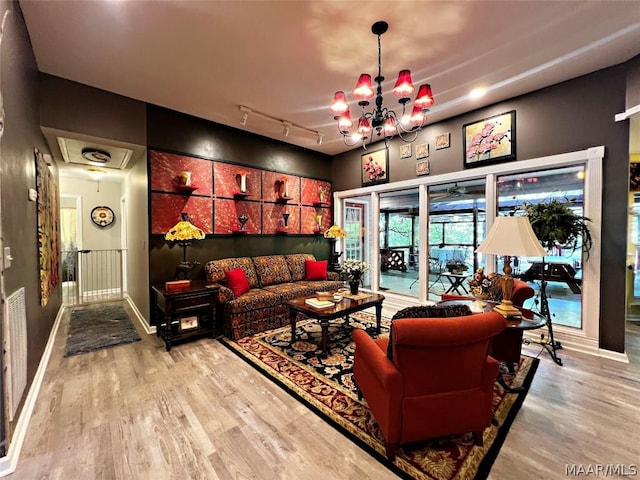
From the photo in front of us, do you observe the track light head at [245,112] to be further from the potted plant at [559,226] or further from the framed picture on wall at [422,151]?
the potted plant at [559,226]

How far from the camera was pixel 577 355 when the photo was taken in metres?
3.00

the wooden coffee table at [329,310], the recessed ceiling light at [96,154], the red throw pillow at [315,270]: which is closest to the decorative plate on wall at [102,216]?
the recessed ceiling light at [96,154]

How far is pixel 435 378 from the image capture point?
156 cm

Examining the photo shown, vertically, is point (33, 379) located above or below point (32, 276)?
below

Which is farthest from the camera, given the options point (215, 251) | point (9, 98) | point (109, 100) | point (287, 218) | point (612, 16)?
point (287, 218)

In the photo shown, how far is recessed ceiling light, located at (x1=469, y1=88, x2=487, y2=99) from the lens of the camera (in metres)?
3.33

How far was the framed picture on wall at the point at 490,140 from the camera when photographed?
355 centimetres

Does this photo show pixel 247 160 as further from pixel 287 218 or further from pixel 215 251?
pixel 215 251

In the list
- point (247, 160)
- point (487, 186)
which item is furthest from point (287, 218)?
point (487, 186)

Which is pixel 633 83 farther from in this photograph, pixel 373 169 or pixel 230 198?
pixel 230 198

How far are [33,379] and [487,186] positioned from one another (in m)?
5.50

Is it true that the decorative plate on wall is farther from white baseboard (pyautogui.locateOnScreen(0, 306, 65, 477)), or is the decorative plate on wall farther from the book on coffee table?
the book on coffee table

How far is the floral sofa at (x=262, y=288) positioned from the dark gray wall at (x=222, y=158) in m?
0.24

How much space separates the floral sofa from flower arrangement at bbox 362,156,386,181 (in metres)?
2.06
